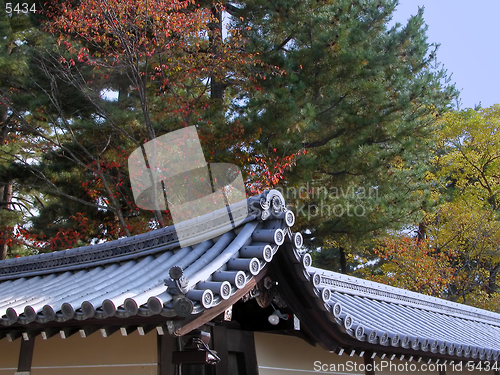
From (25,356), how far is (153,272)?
72.8 inches

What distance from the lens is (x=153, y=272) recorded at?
4.50 metres

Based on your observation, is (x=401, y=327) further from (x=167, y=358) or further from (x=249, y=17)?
(x=249, y=17)

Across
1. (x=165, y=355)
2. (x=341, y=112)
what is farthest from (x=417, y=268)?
(x=165, y=355)

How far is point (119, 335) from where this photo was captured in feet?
15.5

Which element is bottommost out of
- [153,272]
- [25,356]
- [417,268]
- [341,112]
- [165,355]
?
[165,355]

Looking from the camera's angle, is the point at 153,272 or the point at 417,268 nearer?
the point at 153,272

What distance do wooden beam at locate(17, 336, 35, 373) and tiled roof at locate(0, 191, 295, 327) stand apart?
52 cm

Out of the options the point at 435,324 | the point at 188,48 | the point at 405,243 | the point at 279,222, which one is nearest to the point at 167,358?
the point at 279,222

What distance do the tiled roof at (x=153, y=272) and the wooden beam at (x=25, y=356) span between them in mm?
520

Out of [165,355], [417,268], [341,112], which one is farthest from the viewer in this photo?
[417,268]

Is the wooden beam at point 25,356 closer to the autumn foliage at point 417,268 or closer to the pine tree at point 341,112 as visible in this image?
the pine tree at point 341,112

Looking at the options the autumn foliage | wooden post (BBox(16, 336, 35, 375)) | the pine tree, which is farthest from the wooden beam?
the autumn foliage

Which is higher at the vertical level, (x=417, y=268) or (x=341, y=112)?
(x=341, y=112)

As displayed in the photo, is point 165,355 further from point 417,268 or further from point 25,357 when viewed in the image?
point 417,268
